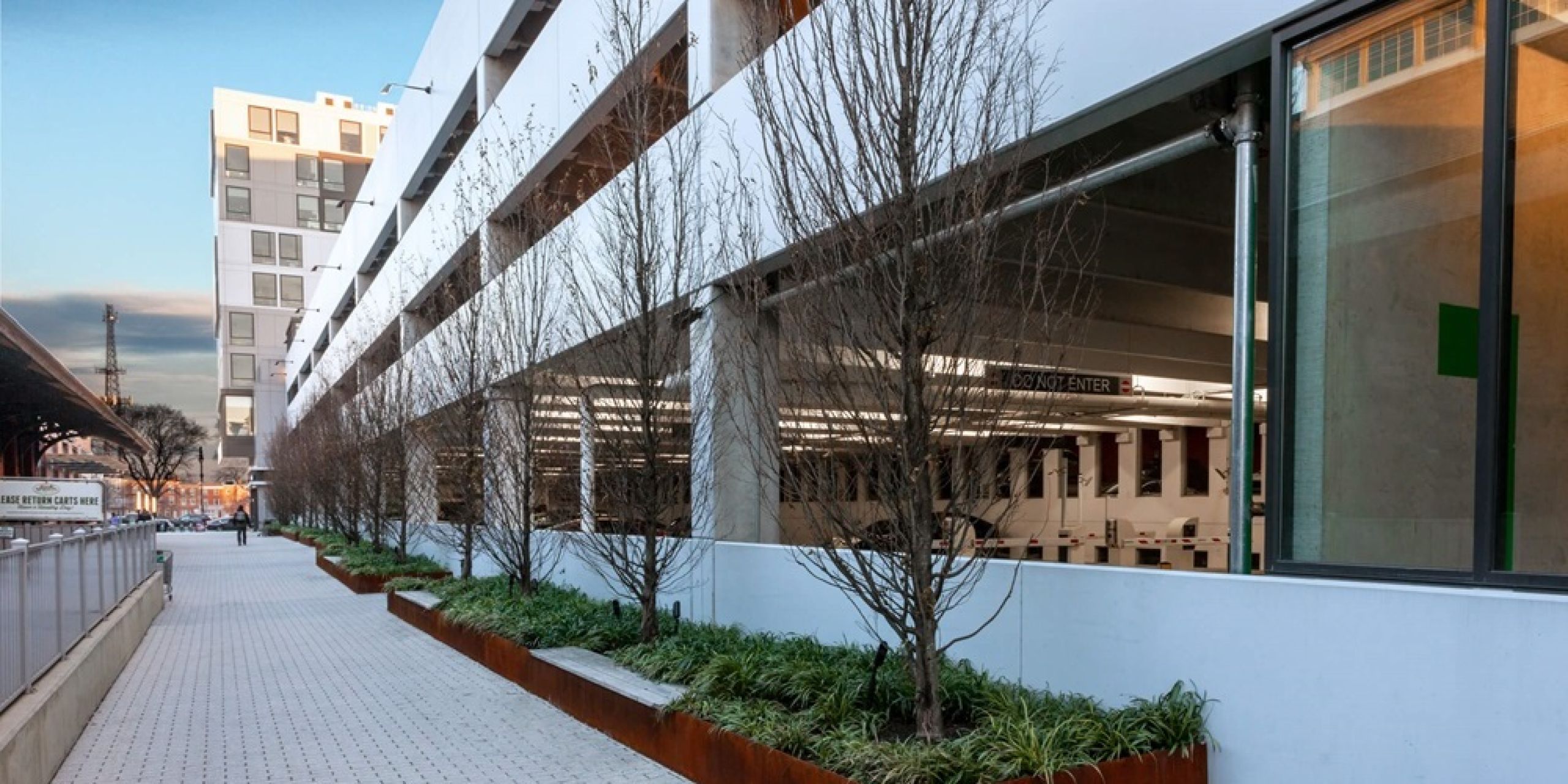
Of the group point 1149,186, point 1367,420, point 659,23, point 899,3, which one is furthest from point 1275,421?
point 659,23

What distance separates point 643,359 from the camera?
977 centimetres

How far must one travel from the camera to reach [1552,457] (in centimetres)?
462

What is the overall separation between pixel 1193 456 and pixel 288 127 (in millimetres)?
84752

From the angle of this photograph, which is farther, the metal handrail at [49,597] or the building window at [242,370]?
the building window at [242,370]

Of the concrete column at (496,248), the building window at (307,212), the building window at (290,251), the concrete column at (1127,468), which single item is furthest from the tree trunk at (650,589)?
the building window at (307,212)

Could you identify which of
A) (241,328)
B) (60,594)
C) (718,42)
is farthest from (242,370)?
(718,42)

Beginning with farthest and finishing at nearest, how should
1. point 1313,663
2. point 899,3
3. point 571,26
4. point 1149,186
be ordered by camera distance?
point 571,26 → point 1149,186 → point 899,3 → point 1313,663

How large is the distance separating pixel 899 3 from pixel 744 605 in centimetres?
627

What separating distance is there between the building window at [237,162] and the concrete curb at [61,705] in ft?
262

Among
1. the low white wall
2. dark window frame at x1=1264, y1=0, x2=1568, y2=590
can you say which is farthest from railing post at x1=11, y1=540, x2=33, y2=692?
dark window frame at x1=1264, y1=0, x2=1568, y2=590

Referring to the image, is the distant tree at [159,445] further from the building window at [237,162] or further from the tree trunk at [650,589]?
the tree trunk at [650,589]

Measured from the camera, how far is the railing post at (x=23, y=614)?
7.20 meters

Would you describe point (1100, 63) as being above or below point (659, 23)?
below

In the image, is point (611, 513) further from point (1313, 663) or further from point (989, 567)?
point (1313, 663)
